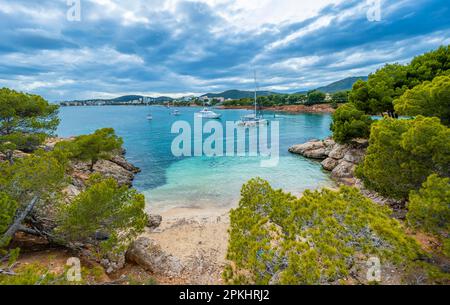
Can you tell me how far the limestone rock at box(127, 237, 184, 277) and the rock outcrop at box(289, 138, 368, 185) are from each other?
1324cm

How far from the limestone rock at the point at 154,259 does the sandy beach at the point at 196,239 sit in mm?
283

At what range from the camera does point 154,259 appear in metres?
7.71

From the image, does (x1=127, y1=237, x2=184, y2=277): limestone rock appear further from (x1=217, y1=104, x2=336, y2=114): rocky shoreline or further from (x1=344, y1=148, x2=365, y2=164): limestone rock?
(x1=217, y1=104, x2=336, y2=114): rocky shoreline

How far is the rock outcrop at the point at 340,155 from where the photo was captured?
1777 cm

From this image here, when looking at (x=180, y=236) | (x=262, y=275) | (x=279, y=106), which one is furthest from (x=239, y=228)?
(x=279, y=106)

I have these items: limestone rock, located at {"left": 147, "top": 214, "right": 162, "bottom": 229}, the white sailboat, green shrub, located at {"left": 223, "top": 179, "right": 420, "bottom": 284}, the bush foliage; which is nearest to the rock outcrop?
the bush foliage

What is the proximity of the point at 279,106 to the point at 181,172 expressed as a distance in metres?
85.0

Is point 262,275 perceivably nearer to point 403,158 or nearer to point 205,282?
point 205,282

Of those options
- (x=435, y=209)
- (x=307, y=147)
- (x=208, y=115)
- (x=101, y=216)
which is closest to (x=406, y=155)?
(x=435, y=209)

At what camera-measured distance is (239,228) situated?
227 inches

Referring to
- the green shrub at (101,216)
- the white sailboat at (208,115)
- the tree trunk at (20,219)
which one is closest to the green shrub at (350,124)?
the green shrub at (101,216)

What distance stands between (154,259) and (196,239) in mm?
2379

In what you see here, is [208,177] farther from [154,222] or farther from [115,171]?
[154,222]

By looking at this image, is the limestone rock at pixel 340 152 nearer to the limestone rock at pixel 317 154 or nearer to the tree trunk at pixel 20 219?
the limestone rock at pixel 317 154
